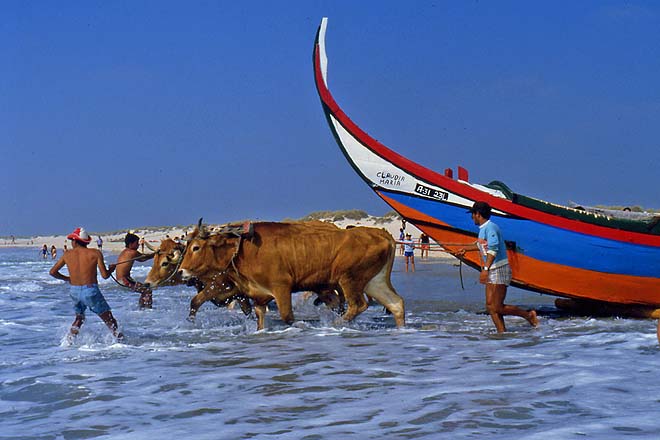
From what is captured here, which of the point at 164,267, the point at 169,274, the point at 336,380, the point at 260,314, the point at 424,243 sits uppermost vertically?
the point at 424,243

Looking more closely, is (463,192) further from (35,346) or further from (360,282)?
(35,346)

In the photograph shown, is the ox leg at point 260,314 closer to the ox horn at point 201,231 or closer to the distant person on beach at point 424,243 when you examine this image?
the ox horn at point 201,231

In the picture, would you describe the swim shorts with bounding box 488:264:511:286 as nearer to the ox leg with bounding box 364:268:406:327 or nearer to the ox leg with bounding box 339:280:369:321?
the ox leg with bounding box 364:268:406:327

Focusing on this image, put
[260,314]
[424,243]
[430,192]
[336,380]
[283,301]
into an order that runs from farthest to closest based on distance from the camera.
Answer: [424,243]
[430,192]
[260,314]
[283,301]
[336,380]

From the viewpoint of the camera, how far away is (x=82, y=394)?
22.2ft

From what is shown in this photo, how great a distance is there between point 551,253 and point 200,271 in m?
5.50

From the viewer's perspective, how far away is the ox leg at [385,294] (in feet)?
36.1

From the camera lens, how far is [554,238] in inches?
477

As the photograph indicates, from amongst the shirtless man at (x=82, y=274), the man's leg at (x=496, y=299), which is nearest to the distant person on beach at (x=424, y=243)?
the man's leg at (x=496, y=299)

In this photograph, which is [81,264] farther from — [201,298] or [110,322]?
[201,298]

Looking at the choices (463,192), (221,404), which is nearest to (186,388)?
(221,404)

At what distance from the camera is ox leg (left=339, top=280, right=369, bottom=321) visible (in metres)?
10.8

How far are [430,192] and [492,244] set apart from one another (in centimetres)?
300

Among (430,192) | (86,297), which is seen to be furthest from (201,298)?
(430,192)
